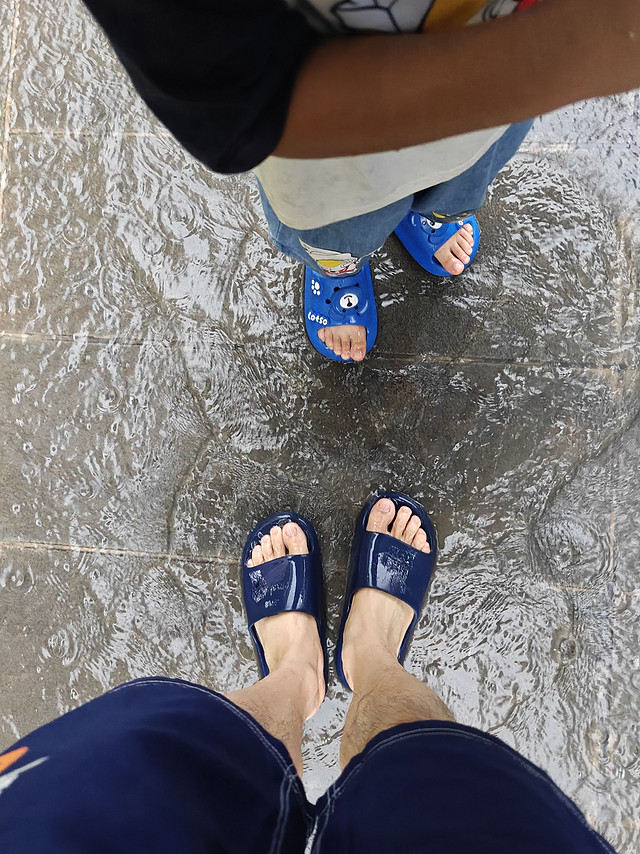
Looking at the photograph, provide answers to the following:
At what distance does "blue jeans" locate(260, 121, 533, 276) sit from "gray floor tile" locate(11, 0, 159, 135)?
79 centimetres

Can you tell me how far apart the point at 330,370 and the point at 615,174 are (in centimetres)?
90

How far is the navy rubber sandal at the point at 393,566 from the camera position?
1503 millimetres

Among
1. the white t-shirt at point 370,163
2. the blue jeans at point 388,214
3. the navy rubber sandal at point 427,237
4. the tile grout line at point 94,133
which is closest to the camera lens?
the white t-shirt at point 370,163

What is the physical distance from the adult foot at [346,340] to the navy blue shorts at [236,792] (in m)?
0.85

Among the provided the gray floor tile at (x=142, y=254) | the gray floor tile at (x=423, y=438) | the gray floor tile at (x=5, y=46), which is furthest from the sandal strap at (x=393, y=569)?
the gray floor tile at (x=5, y=46)

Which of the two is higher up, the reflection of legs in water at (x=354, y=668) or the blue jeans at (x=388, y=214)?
the blue jeans at (x=388, y=214)

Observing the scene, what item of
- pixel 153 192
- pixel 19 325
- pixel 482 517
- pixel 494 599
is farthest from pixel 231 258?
pixel 494 599

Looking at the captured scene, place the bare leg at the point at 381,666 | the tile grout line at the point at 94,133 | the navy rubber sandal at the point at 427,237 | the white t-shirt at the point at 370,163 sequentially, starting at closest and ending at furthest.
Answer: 1. the white t-shirt at the point at 370,163
2. the bare leg at the point at 381,666
3. the navy rubber sandal at the point at 427,237
4. the tile grout line at the point at 94,133

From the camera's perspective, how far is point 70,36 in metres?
1.54

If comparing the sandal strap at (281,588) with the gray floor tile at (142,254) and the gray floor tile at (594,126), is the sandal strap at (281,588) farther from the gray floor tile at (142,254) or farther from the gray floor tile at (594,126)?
the gray floor tile at (594,126)

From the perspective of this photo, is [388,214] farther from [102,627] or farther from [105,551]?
[102,627]

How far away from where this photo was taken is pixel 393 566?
1508mm

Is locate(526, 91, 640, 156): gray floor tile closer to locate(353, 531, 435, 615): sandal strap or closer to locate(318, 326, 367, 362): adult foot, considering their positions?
locate(318, 326, 367, 362): adult foot

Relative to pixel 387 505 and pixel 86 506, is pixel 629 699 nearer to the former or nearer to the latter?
pixel 387 505
